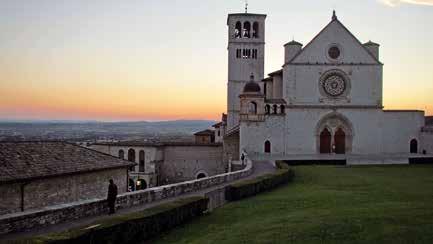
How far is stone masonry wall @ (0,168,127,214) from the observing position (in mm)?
21531

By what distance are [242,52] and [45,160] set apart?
4072 centimetres

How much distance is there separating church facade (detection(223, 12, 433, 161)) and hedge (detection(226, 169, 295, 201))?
821 inches

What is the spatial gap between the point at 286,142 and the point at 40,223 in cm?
3896

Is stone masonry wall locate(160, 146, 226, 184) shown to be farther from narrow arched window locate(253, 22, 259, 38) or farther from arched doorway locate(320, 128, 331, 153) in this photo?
narrow arched window locate(253, 22, 259, 38)

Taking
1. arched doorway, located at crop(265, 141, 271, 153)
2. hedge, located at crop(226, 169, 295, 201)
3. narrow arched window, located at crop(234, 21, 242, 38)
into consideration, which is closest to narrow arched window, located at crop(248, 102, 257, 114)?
arched doorway, located at crop(265, 141, 271, 153)

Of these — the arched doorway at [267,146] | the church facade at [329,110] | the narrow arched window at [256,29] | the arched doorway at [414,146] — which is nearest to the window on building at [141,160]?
the church facade at [329,110]

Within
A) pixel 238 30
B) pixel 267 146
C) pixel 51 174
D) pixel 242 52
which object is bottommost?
pixel 51 174

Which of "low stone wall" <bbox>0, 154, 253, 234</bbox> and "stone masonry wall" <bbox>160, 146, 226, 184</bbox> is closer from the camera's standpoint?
"low stone wall" <bbox>0, 154, 253, 234</bbox>

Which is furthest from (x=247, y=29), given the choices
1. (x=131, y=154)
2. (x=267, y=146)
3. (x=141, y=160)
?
(x=131, y=154)

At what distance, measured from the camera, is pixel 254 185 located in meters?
25.7

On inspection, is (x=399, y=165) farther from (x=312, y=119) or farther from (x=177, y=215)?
(x=177, y=215)

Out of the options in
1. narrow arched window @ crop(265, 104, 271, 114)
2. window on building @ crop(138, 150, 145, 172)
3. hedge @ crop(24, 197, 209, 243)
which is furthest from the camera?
window on building @ crop(138, 150, 145, 172)

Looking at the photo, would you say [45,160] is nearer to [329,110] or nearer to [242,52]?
[329,110]

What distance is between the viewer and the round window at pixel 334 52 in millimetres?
51875
